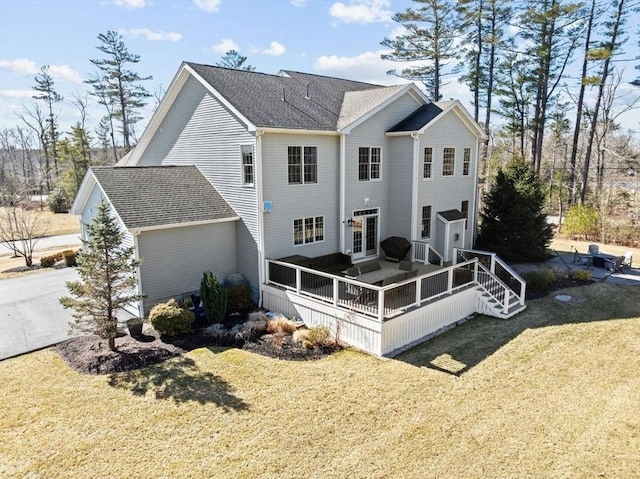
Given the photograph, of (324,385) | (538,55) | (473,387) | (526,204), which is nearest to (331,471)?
(324,385)

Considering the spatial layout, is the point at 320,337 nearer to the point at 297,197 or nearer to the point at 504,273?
the point at 297,197

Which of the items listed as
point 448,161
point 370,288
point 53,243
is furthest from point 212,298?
point 53,243

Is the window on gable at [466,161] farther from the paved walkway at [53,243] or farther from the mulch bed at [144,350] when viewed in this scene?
the paved walkway at [53,243]

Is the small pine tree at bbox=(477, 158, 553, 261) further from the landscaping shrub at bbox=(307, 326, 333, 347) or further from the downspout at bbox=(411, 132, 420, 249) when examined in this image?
the landscaping shrub at bbox=(307, 326, 333, 347)

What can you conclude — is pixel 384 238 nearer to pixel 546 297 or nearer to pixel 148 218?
pixel 546 297

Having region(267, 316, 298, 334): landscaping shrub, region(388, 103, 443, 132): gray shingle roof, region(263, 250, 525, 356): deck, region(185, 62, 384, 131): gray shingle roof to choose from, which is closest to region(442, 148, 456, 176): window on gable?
region(388, 103, 443, 132): gray shingle roof

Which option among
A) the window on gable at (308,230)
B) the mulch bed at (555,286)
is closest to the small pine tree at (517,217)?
the mulch bed at (555,286)
